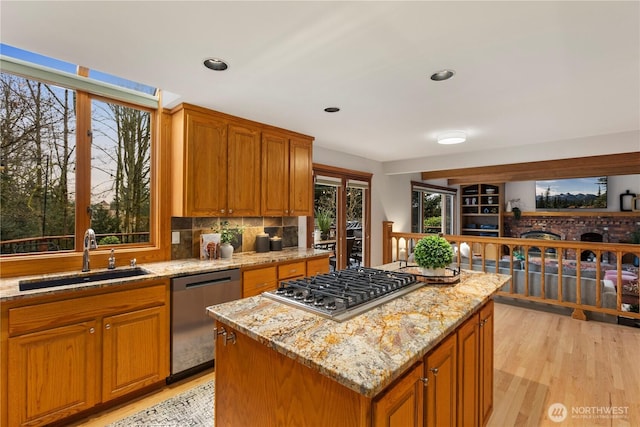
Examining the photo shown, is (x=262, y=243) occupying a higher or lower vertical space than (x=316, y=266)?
higher

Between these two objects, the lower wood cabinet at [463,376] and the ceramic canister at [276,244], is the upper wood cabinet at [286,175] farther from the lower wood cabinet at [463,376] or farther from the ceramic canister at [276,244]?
the lower wood cabinet at [463,376]

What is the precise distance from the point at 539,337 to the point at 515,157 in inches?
97.0

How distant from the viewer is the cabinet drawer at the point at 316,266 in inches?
135

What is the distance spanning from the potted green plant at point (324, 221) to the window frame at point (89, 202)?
228cm

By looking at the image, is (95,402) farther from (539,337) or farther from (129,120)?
(539,337)

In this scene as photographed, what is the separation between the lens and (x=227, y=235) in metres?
3.11

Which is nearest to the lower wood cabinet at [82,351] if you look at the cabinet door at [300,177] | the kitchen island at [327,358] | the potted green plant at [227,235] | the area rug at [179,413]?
the area rug at [179,413]

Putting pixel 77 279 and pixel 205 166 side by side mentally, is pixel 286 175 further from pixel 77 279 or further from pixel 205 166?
pixel 77 279

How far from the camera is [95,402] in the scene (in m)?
2.01

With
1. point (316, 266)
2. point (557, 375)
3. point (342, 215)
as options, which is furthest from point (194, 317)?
point (557, 375)

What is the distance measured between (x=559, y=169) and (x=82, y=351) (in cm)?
666

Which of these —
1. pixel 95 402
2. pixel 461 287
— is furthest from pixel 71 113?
pixel 461 287

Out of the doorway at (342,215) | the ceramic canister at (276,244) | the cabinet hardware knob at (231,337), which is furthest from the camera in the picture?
the doorway at (342,215)

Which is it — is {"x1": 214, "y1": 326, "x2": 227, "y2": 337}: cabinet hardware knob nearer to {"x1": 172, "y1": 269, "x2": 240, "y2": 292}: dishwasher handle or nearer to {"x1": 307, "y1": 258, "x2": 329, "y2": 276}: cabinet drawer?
{"x1": 172, "y1": 269, "x2": 240, "y2": 292}: dishwasher handle
